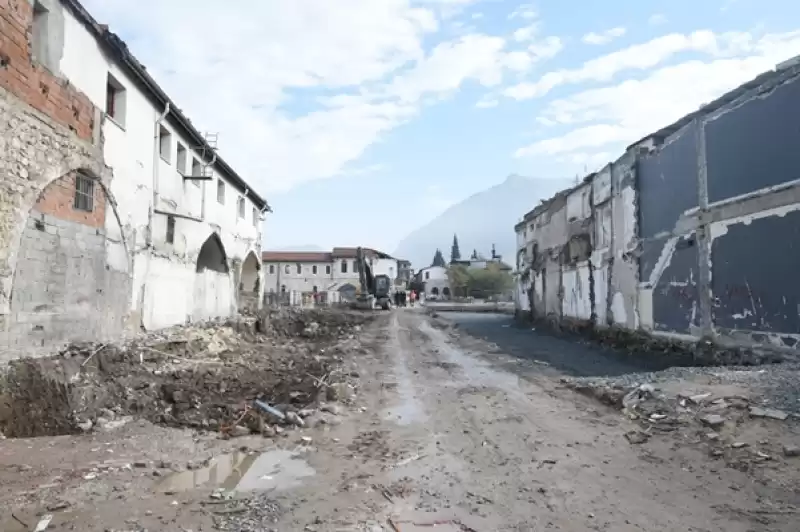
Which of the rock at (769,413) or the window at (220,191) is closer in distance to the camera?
the rock at (769,413)

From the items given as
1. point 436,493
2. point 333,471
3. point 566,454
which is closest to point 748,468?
point 566,454

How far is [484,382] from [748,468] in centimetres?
624

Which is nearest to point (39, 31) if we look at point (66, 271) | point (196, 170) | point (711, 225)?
point (66, 271)

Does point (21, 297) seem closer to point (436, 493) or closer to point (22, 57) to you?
point (22, 57)

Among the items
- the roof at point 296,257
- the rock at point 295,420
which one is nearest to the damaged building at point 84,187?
the rock at point 295,420

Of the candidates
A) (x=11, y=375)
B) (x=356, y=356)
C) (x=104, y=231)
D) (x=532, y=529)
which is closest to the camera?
(x=532, y=529)

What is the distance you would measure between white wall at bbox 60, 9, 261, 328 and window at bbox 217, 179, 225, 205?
531 millimetres

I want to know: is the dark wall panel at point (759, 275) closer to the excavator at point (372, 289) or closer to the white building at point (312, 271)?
the excavator at point (372, 289)

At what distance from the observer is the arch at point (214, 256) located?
2109cm

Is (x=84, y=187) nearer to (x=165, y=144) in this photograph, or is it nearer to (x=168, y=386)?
(x=168, y=386)

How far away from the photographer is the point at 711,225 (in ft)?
42.4

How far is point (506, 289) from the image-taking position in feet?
261

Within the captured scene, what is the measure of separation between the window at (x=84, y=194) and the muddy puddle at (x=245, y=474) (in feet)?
20.9

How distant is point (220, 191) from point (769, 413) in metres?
19.8
